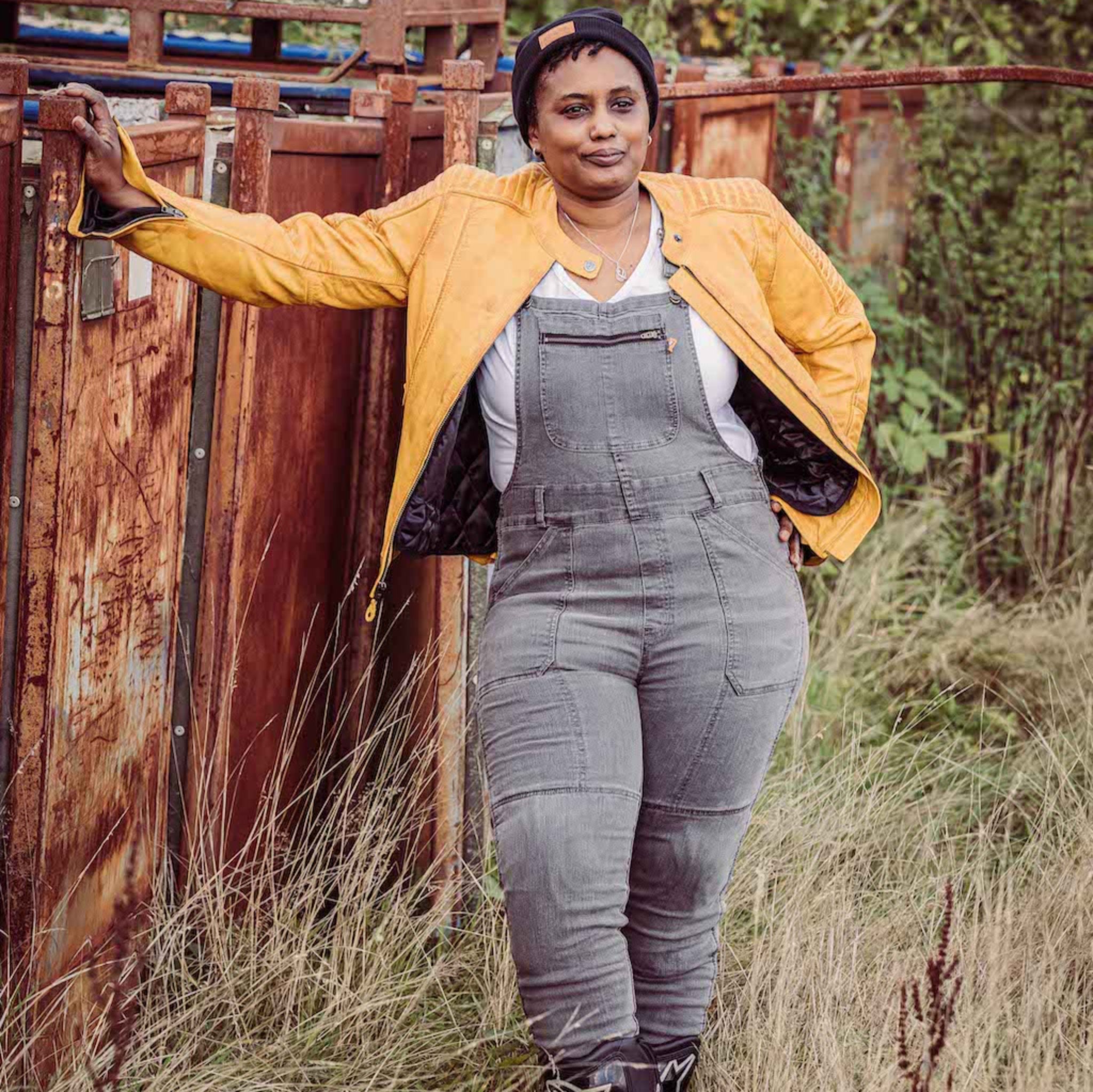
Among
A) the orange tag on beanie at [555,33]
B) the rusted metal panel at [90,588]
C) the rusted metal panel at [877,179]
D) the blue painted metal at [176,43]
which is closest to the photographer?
the rusted metal panel at [90,588]

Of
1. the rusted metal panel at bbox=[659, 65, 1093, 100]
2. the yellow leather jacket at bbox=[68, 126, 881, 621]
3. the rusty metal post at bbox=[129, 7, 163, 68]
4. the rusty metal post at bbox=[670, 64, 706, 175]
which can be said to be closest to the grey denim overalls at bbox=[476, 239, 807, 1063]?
the yellow leather jacket at bbox=[68, 126, 881, 621]

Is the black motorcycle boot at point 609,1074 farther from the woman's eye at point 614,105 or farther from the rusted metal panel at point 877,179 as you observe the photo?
the rusted metal panel at point 877,179

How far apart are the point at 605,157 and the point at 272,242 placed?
660mm

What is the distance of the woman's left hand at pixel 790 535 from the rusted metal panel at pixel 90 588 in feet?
4.40

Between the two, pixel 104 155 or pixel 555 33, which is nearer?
pixel 104 155

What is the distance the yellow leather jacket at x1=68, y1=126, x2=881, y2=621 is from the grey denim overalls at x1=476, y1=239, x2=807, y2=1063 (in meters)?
0.10

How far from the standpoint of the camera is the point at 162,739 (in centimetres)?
366

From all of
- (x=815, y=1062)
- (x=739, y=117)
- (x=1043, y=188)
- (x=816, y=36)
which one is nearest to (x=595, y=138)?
(x=815, y=1062)

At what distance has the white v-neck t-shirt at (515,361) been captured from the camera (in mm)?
3080

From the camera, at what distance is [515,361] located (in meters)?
3.06

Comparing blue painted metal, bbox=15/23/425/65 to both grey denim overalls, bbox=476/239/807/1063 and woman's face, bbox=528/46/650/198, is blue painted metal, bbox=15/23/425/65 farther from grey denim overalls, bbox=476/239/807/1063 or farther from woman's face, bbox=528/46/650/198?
grey denim overalls, bbox=476/239/807/1063

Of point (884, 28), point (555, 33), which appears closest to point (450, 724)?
point (555, 33)

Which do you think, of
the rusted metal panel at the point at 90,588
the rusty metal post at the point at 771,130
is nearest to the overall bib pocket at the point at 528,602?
the rusted metal panel at the point at 90,588

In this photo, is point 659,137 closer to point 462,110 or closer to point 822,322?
point 462,110
